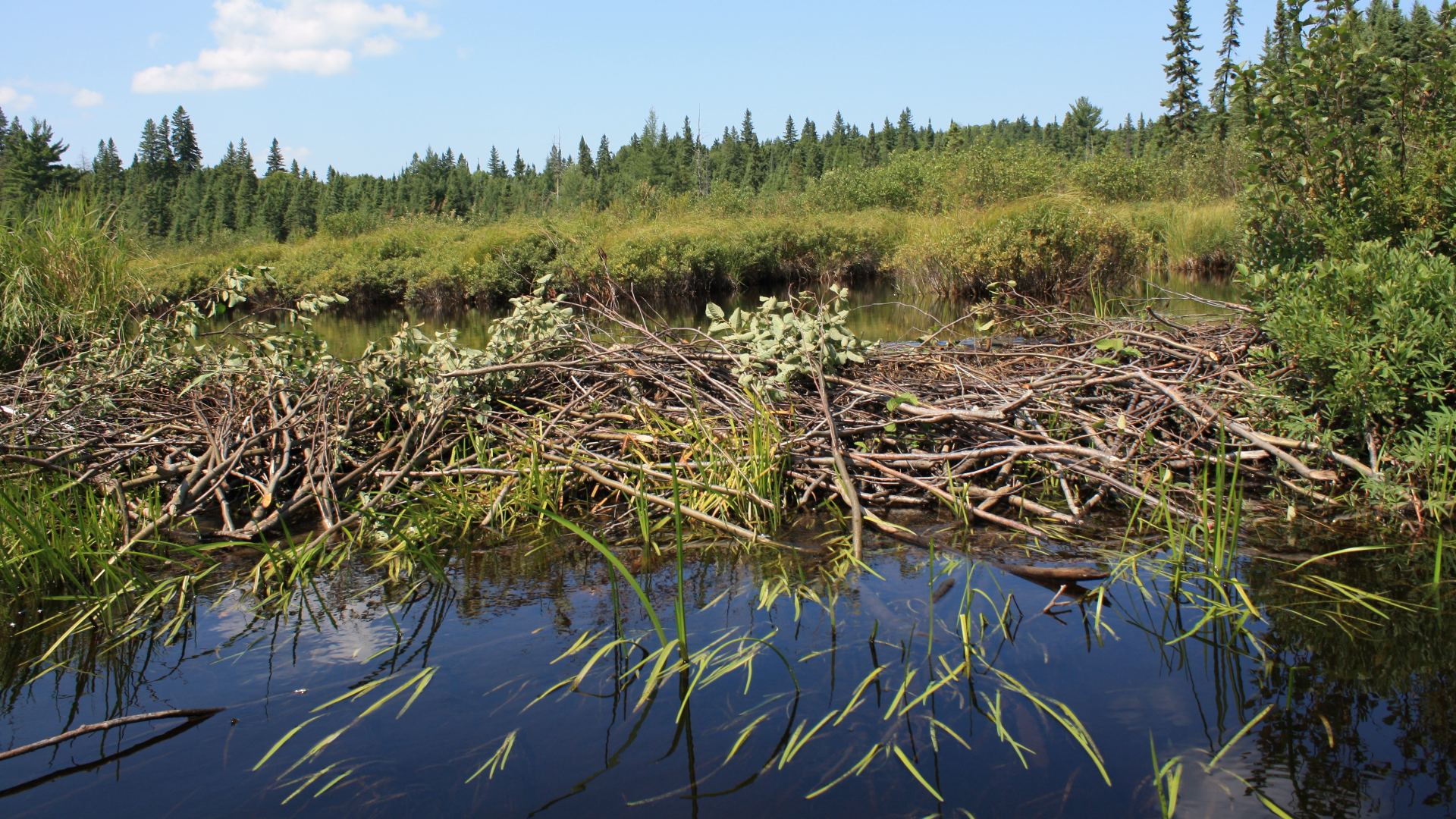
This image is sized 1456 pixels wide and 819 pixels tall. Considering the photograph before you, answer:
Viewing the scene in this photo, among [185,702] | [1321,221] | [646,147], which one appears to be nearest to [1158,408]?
[1321,221]

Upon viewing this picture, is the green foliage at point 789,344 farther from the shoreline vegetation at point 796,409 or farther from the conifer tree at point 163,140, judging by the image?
the conifer tree at point 163,140

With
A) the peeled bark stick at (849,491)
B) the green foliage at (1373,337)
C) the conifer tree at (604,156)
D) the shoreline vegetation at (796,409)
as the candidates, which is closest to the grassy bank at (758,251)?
the shoreline vegetation at (796,409)

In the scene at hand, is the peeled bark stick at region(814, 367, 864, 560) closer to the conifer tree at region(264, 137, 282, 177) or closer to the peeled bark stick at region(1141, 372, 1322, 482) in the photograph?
the peeled bark stick at region(1141, 372, 1322, 482)

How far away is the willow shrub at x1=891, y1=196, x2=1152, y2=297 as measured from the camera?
48.4 feet

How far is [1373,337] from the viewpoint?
3490 mm

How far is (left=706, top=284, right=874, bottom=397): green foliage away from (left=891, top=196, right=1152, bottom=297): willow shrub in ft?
34.6

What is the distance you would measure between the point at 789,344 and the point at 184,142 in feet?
322

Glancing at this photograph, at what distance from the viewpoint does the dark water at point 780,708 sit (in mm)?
1990

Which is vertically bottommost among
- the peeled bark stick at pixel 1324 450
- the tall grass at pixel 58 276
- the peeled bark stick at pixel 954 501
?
the peeled bark stick at pixel 954 501

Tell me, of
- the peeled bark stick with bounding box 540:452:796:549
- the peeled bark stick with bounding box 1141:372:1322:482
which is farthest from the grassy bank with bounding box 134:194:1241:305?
the peeled bark stick with bounding box 540:452:796:549

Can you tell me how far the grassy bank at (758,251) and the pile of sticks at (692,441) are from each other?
31.1 feet

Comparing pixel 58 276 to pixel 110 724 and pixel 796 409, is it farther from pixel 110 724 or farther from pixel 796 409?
pixel 796 409

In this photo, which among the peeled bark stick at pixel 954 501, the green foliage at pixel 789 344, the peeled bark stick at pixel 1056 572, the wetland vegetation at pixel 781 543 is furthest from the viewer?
the green foliage at pixel 789 344

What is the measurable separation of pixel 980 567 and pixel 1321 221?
116 inches
